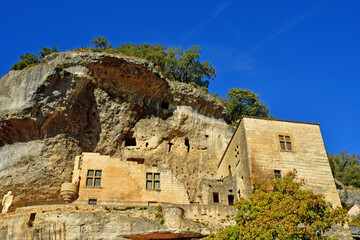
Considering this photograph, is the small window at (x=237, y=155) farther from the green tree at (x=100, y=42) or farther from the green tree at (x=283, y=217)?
the green tree at (x=100, y=42)

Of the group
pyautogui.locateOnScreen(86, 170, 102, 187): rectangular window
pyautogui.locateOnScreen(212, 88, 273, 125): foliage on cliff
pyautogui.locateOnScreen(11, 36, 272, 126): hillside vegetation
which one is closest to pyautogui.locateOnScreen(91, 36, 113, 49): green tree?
pyautogui.locateOnScreen(11, 36, 272, 126): hillside vegetation

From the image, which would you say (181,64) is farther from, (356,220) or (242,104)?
(356,220)

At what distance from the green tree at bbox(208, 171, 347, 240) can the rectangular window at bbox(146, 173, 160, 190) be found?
31.6 feet

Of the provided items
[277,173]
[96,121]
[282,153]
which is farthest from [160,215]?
[96,121]

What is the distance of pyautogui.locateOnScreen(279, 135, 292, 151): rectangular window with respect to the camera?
29.2 meters

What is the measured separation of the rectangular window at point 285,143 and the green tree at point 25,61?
83.1ft

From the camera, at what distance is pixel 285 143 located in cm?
2942

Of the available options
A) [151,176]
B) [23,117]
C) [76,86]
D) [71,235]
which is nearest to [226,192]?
[151,176]

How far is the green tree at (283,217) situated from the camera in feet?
63.4

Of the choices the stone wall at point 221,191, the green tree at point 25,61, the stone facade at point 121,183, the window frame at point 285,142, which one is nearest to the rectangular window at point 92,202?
the stone facade at point 121,183

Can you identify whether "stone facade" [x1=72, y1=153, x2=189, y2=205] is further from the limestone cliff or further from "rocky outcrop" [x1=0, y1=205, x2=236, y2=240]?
the limestone cliff

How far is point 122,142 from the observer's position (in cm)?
3588

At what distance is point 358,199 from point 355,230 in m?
9.63

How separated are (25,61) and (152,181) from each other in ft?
64.0
